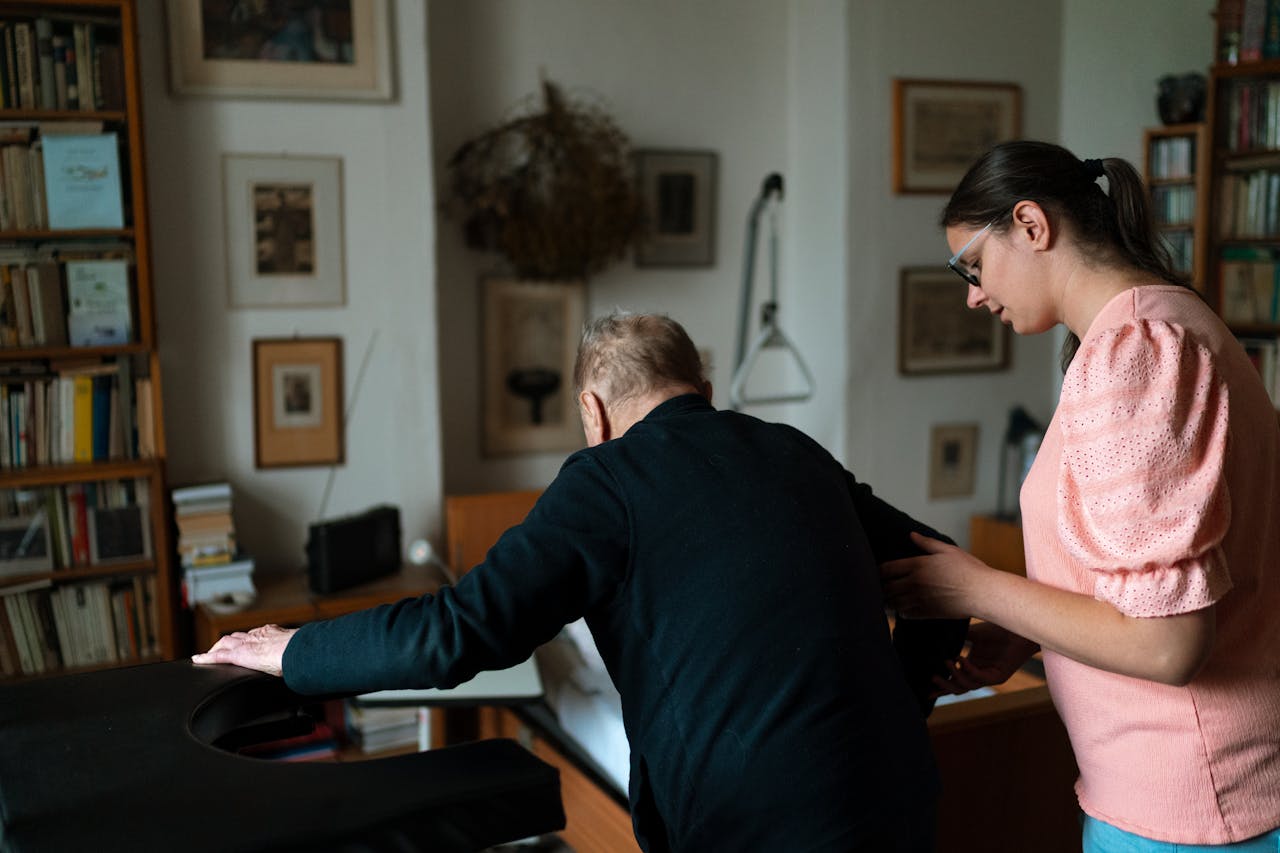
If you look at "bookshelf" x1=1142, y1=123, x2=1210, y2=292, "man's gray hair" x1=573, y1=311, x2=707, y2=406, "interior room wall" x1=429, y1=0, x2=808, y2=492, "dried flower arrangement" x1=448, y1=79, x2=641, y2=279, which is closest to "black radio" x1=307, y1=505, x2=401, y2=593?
"interior room wall" x1=429, y1=0, x2=808, y2=492

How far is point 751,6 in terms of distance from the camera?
479cm

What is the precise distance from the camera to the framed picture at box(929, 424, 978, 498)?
195 inches

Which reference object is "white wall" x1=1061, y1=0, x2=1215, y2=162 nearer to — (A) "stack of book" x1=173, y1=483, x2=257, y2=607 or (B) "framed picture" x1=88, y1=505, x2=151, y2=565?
(A) "stack of book" x1=173, y1=483, x2=257, y2=607

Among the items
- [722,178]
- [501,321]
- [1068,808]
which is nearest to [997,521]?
[722,178]

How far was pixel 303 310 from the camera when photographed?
4000 millimetres

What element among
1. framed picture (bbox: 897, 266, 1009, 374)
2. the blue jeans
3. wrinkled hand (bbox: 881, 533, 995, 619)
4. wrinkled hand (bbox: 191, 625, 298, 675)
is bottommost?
the blue jeans

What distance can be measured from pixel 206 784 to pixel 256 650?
0.89ft

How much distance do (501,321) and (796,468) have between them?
319 centimetres

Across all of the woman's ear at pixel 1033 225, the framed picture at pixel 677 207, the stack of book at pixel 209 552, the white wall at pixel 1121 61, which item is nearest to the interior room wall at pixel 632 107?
the framed picture at pixel 677 207

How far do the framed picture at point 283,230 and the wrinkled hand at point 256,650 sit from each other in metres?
2.68

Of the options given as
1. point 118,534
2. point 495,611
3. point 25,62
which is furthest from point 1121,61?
point 495,611

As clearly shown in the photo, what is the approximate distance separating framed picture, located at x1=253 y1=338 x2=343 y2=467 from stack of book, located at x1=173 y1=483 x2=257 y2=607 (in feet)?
1.09

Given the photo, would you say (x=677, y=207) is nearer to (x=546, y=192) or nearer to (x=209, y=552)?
(x=546, y=192)

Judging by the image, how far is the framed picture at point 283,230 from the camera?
153 inches
